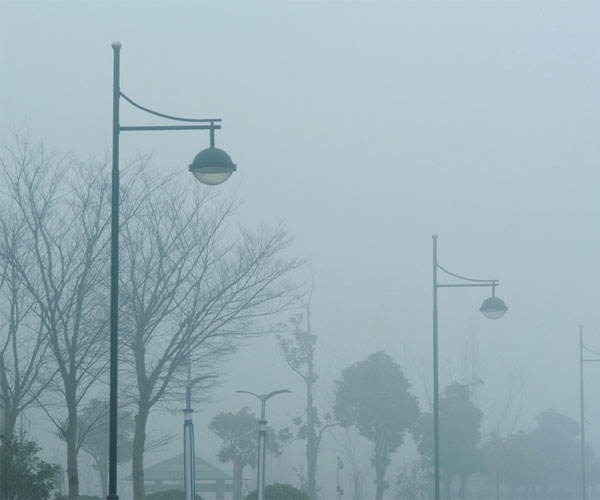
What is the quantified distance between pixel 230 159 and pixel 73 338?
10844 mm

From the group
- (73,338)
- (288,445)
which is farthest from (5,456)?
(288,445)

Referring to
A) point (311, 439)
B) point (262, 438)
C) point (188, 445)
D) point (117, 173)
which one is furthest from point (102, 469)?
point (117, 173)

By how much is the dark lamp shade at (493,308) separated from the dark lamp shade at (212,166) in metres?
10.8

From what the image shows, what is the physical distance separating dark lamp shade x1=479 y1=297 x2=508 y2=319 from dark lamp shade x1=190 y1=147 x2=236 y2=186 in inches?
427

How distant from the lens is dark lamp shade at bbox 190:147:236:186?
1171 cm

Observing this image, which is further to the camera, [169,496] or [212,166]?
[169,496]

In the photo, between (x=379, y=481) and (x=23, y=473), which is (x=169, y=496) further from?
(x=379, y=481)

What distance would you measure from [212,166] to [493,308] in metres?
11.1

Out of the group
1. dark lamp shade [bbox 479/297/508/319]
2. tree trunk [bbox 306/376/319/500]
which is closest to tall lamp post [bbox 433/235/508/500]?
dark lamp shade [bbox 479/297/508/319]

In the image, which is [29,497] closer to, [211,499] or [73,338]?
[73,338]

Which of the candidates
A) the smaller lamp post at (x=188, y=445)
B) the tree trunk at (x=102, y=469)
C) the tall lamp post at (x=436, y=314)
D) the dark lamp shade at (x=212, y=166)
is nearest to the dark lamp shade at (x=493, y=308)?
the tall lamp post at (x=436, y=314)

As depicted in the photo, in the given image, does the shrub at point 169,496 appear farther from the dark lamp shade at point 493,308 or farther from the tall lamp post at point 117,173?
the tall lamp post at point 117,173

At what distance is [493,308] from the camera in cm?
2119

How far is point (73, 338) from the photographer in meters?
21.3
